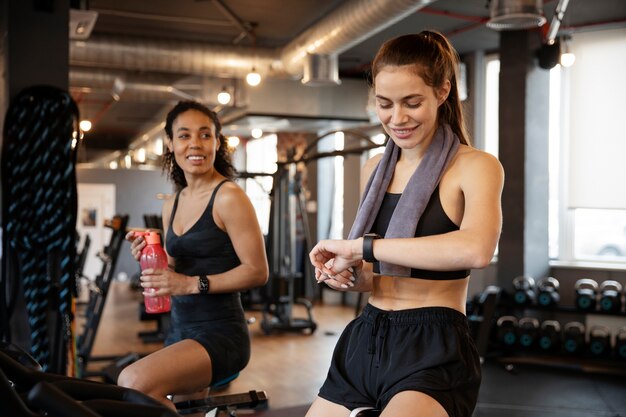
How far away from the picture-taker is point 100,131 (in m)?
17.1

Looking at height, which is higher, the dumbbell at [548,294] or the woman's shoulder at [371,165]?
the woman's shoulder at [371,165]

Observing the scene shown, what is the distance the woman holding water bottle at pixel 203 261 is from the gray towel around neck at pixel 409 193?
0.92 m

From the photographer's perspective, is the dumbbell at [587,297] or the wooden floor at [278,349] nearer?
the wooden floor at [278,349]

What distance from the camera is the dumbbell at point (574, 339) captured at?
22.5 feet

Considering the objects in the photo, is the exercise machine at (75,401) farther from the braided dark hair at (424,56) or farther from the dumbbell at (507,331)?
the dumbbell at (507,331)

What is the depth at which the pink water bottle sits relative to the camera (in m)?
2.43

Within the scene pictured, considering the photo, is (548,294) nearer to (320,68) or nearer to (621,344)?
(621,344)

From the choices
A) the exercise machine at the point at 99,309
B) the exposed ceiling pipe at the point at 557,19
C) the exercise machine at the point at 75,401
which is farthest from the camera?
the exercise machine at the point at 99,309

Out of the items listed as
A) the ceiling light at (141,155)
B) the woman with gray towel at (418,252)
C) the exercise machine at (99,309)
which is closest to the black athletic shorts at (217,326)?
the woman with gray towel at (418,252)

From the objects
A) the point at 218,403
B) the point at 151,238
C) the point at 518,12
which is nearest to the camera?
the point at 218,403

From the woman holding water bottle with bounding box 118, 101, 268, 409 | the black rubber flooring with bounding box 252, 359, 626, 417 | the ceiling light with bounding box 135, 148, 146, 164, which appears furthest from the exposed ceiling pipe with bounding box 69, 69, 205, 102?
the ceiling light with bounding box 135, 148, 146, 164

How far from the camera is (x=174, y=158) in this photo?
3.04 metres

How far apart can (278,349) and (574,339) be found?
2857 millimetres

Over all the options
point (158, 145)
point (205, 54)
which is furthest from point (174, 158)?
point (158, 145)
